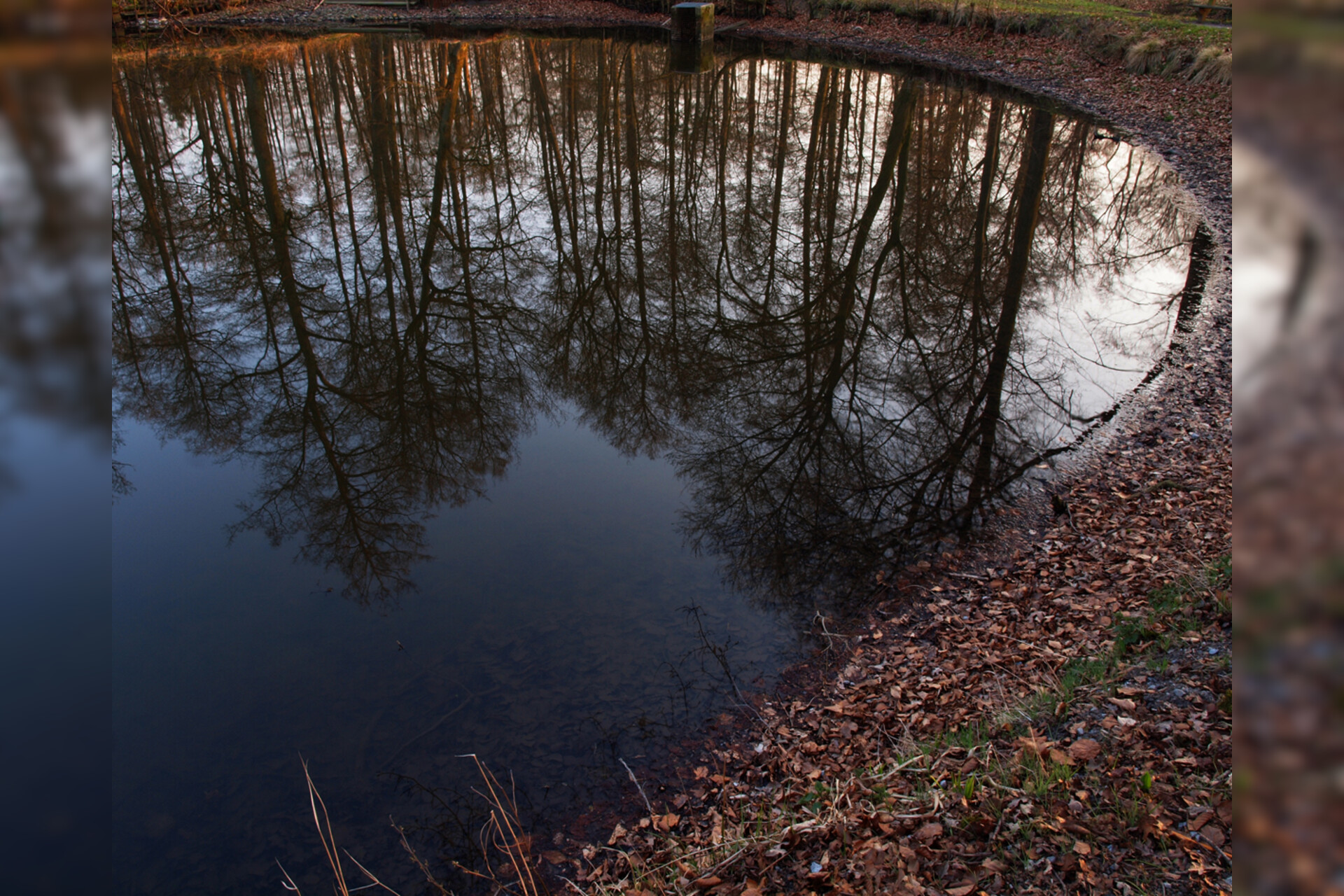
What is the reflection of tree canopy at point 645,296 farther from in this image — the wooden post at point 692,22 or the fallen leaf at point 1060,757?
the wooden post at point 692,22

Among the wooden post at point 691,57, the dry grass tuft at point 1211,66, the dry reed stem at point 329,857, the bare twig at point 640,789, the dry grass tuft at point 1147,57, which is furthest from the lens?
the wooden post at point 691,57

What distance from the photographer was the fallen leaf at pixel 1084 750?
4727mm

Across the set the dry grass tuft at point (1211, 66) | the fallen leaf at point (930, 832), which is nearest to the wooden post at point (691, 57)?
the dry grass tuft at point (1211, 66)

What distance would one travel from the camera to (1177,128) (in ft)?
65.1

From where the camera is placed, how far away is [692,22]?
33.2 metres

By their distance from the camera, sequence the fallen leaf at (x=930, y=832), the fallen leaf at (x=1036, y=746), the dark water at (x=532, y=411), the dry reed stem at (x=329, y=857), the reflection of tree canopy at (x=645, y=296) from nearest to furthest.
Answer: the fallen leaf at (x=930, y=832) < the fallen leaf at (x=1036, y=746) < the dry reed stem at (x=329, y=857) < the dark water at (x=532, y=411) < the reflection of tree canopy at (x=645, y=296)

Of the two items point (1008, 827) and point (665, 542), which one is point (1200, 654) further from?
point (665, 542)

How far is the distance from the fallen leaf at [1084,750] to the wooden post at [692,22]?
113 feet

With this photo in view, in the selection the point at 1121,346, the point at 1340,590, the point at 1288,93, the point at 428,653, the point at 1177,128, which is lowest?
the point at 428,653

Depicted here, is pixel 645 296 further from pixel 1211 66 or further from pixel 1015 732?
pixel 1211 66

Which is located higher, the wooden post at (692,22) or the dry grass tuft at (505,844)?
the wooden post at (692,22)

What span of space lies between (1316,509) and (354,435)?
10846mm

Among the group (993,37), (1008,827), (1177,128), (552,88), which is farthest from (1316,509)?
(993,37)

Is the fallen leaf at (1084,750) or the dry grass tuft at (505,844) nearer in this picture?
the fallen leaf at (1084,750)
